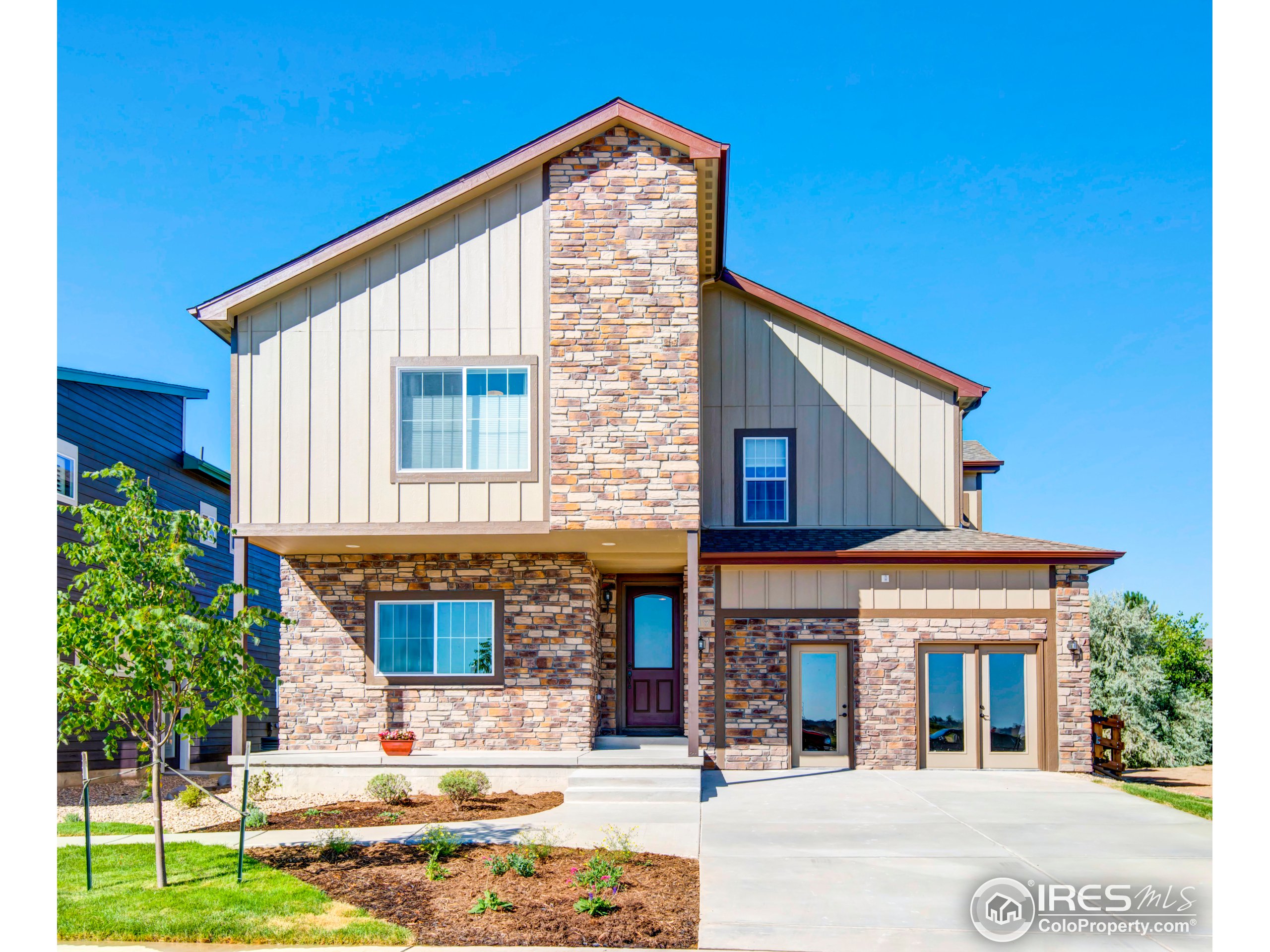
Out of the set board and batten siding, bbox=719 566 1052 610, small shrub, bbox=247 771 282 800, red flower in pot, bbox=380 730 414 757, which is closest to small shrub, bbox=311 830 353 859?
small shrub, bbox=247 771 282 800

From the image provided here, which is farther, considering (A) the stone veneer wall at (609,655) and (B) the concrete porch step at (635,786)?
(A) the stone veneer wall at (609,655)

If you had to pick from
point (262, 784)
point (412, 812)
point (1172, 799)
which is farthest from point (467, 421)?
point (1172, 799)

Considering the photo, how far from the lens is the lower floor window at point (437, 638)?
1395cm

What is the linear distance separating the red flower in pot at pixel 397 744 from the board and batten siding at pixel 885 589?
4908mm

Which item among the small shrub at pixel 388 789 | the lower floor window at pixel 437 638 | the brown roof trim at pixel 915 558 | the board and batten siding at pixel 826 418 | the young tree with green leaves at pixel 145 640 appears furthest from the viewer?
the board and batten siding at pixel 826 418

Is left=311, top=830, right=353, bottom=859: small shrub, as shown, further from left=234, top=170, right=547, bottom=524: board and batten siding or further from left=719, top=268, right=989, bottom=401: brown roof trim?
left=719, top=268, right=989, bottom=401: brown roof trim

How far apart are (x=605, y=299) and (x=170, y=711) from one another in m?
7.15

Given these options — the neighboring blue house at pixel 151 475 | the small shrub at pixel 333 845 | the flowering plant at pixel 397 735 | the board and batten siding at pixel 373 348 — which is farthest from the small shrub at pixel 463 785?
the neighboring blue house at pixel 151 475

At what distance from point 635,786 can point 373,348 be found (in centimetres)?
661

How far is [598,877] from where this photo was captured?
24.5ft

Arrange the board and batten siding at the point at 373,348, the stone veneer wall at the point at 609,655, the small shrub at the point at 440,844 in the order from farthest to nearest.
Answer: the stone veneer wall at the point at 609,655
the board and batten siding at the point at 373,348
the small shrub at the point at 440,844

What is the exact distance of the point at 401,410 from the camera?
1266 cm

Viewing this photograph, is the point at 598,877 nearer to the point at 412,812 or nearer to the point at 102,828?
the point at 412,812

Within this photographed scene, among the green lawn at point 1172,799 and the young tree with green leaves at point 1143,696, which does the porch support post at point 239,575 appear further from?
the young tree with green leaves at point 1143,696
